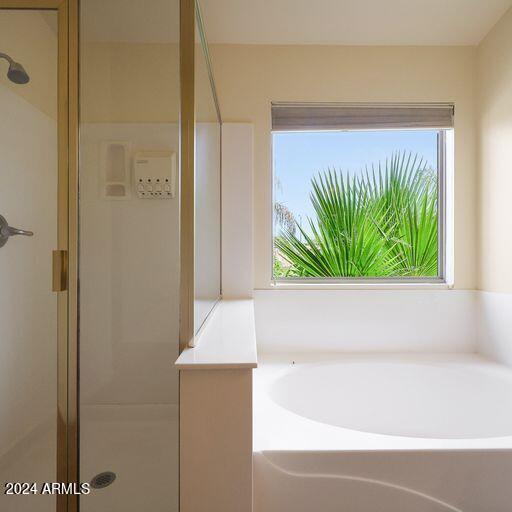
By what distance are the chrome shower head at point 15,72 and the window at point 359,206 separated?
131cm

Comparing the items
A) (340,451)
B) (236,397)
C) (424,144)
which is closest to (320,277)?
(424,144)

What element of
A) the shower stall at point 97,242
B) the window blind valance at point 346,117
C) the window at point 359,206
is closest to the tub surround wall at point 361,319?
the window at point 359,206

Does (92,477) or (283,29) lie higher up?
(283,29)

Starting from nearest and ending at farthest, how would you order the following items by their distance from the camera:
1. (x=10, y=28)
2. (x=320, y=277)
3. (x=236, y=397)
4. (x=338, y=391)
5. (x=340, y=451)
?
(x=236, y=397) < (x=340, y=451) < (x=10, y=28) < (x=338, y=391) < (x=320, y=277)

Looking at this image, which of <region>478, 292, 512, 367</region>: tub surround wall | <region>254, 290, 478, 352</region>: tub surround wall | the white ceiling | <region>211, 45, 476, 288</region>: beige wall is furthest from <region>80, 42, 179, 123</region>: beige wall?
<region>478, 292, 512, 367</region>: tub surround wall

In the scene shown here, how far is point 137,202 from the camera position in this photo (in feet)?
3.86

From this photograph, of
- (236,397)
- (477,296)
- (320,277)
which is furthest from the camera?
(320,277)

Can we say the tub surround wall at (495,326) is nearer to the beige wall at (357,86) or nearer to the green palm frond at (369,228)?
the beige wall at (357,86)

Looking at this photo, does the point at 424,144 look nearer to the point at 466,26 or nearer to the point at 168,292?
the point at 466,26

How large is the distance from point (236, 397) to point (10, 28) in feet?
4.62

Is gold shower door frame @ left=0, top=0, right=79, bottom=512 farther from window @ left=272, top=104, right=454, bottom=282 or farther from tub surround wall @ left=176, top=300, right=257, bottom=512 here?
window @ left=272, top=104, right=454, bottom=282

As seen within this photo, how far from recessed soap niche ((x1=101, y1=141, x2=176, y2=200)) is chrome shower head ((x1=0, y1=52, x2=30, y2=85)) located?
40cm

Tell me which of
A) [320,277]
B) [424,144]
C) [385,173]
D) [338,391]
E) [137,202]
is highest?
[424,144]

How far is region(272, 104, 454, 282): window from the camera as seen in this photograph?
2129mm
